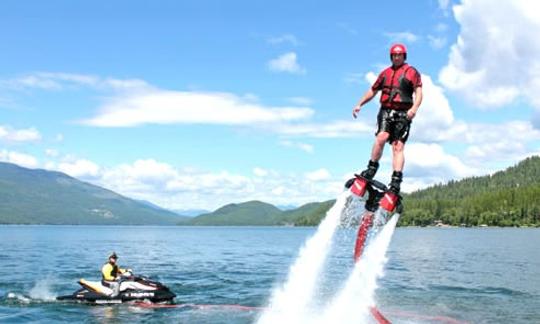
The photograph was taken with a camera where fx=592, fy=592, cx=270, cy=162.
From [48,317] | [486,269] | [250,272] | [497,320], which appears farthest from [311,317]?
[486,269]

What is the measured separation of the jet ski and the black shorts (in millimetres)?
30902

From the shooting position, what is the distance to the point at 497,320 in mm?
37438

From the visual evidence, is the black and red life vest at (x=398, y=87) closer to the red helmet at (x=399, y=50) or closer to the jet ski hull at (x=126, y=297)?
the red helmet at (x=399, y=50)

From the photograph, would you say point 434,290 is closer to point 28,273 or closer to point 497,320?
point 497,320

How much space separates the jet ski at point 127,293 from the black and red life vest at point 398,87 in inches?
1228

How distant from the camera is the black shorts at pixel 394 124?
14094 millimetres

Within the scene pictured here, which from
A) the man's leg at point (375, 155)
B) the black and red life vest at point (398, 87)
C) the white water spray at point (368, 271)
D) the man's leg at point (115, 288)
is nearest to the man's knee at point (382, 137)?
the man's leg at point (375, 155)

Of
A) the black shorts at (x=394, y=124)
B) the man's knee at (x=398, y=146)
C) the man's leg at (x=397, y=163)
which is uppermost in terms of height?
the black shorts at (x=394, y=124)

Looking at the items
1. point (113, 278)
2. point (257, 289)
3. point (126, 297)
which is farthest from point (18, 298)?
point (257, 289)

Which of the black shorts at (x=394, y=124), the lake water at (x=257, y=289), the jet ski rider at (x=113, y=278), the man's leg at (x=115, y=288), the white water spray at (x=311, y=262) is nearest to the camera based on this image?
the black shorts at (x=394, y=124)

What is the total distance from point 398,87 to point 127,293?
3224 centimetres

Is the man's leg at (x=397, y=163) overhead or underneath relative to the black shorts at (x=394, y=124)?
underneath

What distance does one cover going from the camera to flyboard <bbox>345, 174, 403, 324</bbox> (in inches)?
555

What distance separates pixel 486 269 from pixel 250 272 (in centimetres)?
2804
